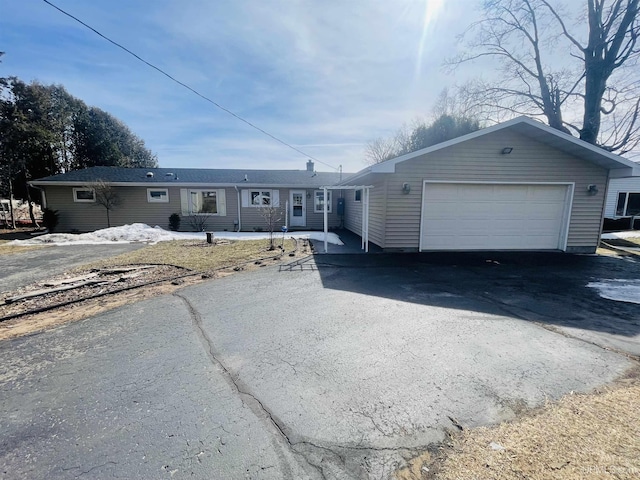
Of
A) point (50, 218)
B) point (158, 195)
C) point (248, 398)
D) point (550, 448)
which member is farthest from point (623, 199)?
point (50, 218)

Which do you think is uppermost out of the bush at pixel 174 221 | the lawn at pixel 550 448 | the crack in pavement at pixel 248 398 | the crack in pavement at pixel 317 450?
the bush at pixel 174 221

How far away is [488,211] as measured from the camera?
30.2 feet

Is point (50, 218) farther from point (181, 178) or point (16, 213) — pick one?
point (16, 213)

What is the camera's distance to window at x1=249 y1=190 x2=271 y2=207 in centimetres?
1502

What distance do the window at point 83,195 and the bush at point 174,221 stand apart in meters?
3.98

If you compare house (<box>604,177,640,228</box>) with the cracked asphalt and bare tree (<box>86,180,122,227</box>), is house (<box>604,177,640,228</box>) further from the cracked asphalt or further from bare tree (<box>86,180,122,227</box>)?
bare tree (<box>86,180,122,227</box>)

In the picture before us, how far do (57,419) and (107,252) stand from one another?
28.6ft

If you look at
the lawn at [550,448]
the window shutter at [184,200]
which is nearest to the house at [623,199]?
the lawn at [550,448]

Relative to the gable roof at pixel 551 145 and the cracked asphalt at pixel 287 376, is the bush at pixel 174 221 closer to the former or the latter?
the gable roof at pixel 551 145

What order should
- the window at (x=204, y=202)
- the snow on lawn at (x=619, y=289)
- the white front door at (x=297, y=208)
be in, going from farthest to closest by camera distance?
the white front door at (x=297, y=208)
the window at (x=204, y=202)
the snow on lawn at (x=619, y=289)

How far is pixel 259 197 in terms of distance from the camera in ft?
49.4

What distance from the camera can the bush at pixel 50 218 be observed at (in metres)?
13.9

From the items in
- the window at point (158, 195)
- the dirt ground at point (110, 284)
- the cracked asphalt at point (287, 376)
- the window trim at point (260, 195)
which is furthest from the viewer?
the window trim at point (260, 195)

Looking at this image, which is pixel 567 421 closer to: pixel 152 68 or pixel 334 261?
pixel 334 261
